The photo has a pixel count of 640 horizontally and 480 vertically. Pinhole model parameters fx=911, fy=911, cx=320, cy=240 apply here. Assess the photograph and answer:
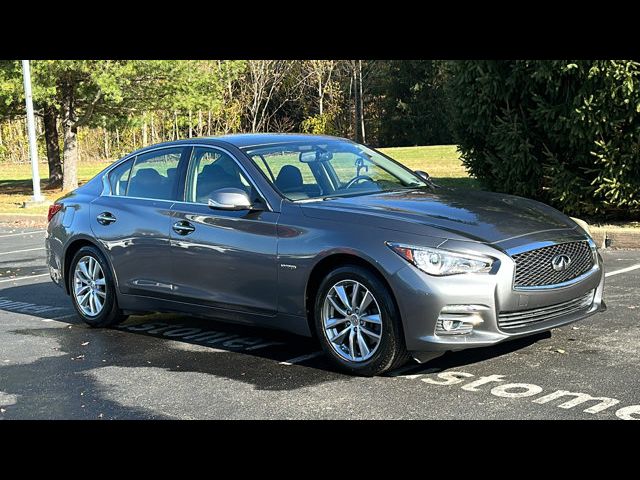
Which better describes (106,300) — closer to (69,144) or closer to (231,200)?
(231,200)

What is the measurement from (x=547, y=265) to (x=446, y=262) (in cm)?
75

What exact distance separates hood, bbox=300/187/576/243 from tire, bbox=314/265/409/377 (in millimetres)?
412

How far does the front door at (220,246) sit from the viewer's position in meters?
6.73

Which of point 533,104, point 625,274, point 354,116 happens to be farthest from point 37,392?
point 354,116

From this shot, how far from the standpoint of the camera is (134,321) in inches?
339

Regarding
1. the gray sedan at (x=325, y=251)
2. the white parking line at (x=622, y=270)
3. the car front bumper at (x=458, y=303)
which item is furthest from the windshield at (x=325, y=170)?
the white parking line at (x=622, y=270)

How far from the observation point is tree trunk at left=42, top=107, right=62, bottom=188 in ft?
99.0

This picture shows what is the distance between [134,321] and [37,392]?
245cm

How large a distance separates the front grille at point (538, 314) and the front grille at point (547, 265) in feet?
0.57

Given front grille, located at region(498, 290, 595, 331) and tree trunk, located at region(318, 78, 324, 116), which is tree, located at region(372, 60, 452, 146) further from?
front grille, located at region(498, 290, 595, 331)

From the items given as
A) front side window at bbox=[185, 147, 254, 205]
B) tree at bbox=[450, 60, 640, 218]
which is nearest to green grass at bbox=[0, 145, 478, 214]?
tree at bbox=[450, 60, 640, 218]

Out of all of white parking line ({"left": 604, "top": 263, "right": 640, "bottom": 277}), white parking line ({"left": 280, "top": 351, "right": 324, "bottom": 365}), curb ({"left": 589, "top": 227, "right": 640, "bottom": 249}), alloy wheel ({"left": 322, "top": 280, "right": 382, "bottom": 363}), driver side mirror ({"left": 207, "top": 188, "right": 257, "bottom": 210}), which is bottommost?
white parking line ({"left": 280, "top": 351, "right": 324, "bottom": 365})
